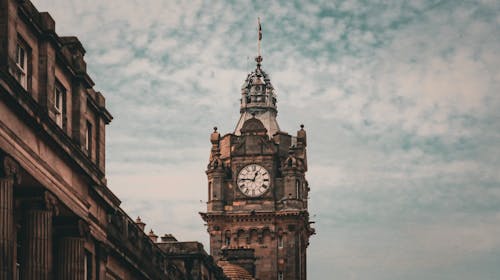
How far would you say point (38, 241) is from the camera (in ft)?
168

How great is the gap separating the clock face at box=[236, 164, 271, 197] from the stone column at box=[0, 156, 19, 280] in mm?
128850

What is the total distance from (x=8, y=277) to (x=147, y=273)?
24838 mm

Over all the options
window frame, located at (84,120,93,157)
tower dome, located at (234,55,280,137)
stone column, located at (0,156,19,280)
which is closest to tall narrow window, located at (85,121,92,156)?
window frame, located at (84,120,93,157)

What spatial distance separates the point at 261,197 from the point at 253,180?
120 inches

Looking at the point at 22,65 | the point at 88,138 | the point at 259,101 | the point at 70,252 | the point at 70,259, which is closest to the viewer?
the point at 22,65

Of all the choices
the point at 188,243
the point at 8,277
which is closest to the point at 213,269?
the point at 188,243

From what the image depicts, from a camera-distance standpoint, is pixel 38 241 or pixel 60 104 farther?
pixel 60 104

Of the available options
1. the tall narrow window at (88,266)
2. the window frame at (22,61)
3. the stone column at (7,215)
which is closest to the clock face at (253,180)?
the tall narrow window at (88,266)

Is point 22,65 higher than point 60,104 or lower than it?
higher

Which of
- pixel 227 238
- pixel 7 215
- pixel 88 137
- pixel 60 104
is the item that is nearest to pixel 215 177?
pixel 227 238

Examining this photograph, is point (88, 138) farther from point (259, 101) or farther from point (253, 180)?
point (259, 101)

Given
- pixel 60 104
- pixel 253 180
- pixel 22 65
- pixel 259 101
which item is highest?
pixel 259 101

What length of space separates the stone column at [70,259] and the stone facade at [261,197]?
4511 inches

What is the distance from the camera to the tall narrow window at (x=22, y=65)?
50.7 metres
